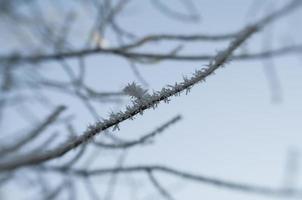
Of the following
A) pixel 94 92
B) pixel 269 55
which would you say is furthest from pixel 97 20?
pixel 269 55

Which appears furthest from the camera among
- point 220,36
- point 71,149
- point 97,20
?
point 97,20

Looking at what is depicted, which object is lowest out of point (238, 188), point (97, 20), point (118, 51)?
point (238, 188)

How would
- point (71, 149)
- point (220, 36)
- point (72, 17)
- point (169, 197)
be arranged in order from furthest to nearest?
point (72, 17), point (220, 36), point (169, 197), point (71, 149)

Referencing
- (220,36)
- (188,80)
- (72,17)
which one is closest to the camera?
(188,80)

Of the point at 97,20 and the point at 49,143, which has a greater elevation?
the point at 97,20

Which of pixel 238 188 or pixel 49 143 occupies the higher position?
pixel 49 143

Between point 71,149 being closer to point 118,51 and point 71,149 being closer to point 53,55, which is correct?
point 118,51

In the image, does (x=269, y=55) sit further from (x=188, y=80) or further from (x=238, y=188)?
(x=188, y=80)

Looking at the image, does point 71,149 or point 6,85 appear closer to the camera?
point 71,149

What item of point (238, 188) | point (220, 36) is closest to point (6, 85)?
point (220, 36)
